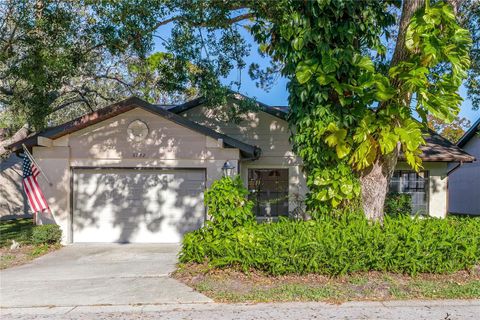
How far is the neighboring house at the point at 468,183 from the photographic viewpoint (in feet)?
66.6

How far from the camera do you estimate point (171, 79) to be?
11.2 m

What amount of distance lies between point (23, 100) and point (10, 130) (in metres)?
2.85

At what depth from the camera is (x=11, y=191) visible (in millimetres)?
19750

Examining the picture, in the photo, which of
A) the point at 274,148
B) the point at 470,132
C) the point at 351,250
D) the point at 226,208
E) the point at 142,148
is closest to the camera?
the point at 351,250

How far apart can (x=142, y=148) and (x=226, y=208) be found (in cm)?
488

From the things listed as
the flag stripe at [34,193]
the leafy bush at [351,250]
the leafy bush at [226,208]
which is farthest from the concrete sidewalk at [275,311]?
the flag stripe at [34,193]

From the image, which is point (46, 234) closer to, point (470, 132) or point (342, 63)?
point (342, 63)

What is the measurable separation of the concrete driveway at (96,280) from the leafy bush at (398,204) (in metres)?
7.67

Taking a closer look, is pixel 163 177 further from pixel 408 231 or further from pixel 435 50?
pixel 435 50

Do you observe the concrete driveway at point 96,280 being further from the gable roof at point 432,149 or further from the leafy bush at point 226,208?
the gable roof at point 432,149

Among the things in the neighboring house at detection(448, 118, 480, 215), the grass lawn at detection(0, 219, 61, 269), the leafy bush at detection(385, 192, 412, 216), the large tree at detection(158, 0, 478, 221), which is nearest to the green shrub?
the grass lawn at detection(0, 219, 61, 269)

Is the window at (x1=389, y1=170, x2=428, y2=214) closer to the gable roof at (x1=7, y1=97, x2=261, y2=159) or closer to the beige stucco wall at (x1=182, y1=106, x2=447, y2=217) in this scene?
the beige stucco wall at (x1=182, y1=106, x2=447, y2=217)

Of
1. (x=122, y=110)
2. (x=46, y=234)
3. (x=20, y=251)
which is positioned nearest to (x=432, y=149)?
(x=122, y=110)

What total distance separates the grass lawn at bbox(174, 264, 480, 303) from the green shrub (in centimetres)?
556
